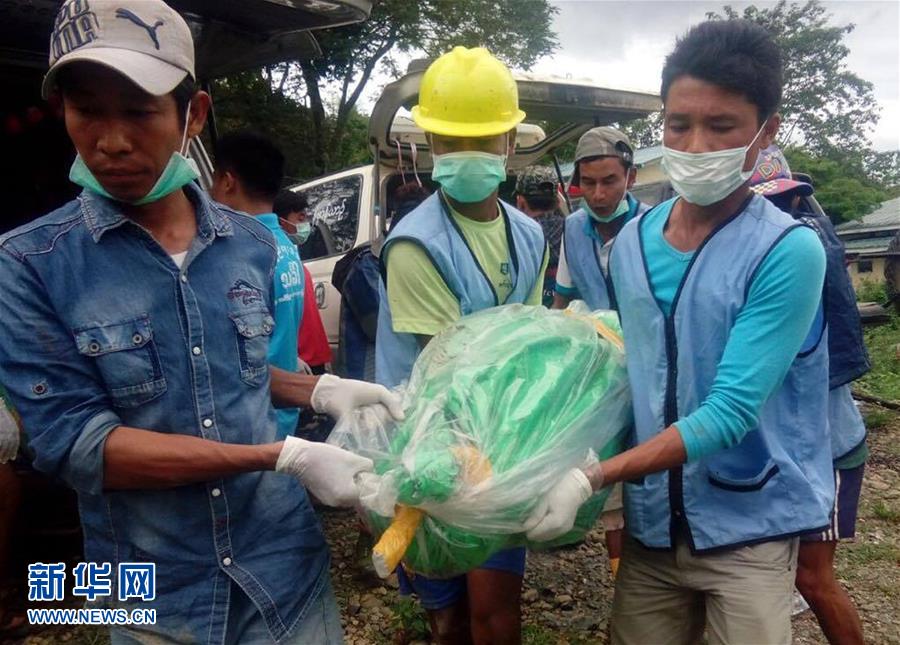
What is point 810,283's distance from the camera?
1615 mm

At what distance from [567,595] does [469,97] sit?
248 centimetres

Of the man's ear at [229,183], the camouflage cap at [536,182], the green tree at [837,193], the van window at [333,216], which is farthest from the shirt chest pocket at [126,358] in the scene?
the green tree at [837,193]

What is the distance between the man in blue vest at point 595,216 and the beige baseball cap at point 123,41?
196cm

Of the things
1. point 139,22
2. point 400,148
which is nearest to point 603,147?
point 400,148

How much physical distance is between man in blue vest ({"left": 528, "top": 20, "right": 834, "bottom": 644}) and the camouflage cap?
11.2 feet

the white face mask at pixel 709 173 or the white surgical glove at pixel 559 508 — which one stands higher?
the white face mask at pixel 709 173

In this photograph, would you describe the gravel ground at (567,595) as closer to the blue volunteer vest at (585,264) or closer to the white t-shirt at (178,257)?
the blue volunteer vest at (585,264)

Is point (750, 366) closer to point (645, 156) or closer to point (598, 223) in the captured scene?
point (598, 223)

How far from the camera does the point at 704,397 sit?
1.71 metres

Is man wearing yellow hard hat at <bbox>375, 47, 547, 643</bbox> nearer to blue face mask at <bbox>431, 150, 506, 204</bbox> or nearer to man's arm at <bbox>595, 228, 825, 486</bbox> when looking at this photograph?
blue face mask at <bbox>431, 150, 506, 204</bbox>

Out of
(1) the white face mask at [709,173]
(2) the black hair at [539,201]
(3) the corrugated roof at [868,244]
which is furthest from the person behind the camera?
(3) the corrugated roof at [868,244]

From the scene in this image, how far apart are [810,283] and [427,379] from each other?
34.6 inches

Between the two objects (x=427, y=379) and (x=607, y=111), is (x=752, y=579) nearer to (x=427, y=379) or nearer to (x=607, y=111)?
(x=427, y=379)

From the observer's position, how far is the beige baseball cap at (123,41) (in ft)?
4.58
